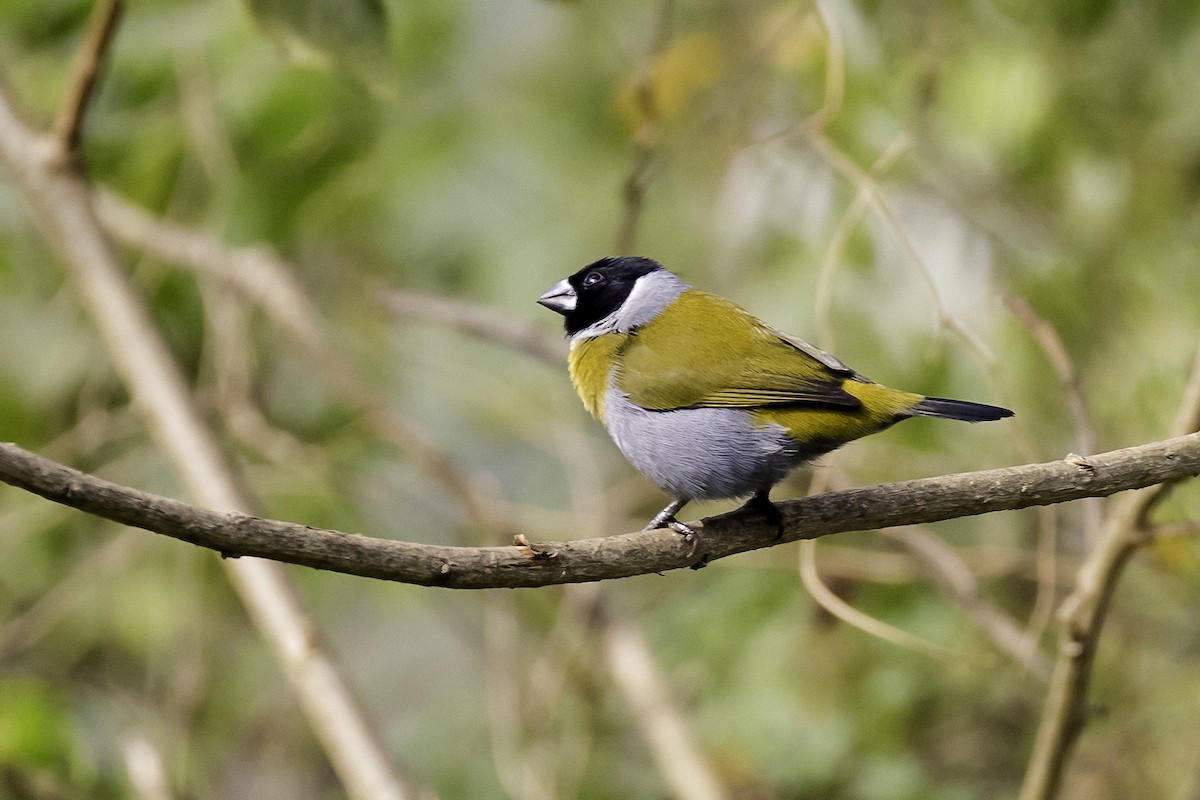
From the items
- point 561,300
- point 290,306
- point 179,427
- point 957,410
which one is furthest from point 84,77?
point 957,410

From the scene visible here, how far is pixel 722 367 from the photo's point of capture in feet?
9.25

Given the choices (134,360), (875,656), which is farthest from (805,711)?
(134,360)

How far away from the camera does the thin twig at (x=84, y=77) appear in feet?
10.0

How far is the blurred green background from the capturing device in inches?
140

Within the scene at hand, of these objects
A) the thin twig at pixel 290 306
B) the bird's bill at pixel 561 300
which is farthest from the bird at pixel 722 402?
the thin twig at pixel 290 306

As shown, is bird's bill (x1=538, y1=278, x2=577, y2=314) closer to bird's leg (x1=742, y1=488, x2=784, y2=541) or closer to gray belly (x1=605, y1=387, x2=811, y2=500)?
gray belly (x1=605, y1=387, x2=811, y2=500)

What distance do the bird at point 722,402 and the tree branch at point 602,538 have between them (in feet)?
0.57

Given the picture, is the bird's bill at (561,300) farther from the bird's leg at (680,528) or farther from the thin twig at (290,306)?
the bird's leg at (680,528)

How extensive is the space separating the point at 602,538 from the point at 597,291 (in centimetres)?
158

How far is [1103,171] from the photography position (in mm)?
3885

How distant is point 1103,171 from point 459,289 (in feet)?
8.76

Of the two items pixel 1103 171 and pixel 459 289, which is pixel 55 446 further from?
pixel 1103 171

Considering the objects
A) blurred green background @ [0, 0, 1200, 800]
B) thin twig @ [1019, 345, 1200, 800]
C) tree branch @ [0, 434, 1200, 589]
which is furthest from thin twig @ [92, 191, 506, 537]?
thin twig @ [1019, 345, 1200, 800]

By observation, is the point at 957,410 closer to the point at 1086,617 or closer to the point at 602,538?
the point at 1086,617
